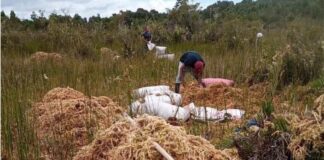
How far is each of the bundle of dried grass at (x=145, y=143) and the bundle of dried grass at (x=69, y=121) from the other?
2.34 feet

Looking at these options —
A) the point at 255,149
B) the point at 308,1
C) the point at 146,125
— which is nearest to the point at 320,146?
the point at 255,149

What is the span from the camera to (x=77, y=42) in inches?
458

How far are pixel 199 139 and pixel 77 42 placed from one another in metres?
9.16

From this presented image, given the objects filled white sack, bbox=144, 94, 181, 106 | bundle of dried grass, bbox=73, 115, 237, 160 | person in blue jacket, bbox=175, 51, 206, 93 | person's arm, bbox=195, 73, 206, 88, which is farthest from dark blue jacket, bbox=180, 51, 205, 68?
bundle of dried grass, bbox=73, 115, 237, 160

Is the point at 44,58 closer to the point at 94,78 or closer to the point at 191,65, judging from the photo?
the point at 94,78

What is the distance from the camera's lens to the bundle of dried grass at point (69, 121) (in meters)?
3.66

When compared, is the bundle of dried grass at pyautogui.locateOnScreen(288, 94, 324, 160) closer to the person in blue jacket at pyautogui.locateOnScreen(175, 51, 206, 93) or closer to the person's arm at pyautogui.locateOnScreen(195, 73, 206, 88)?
the person in blue jacket at pyautogui.locateOnScreen(175, 51, 206, 93)

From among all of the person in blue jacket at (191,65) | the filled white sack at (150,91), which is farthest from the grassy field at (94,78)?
the person in blue jacket at (191,65)

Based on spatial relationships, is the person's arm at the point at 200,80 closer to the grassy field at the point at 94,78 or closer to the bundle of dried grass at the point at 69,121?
the grassy field at the point at 94,78

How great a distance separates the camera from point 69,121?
4.24 meters

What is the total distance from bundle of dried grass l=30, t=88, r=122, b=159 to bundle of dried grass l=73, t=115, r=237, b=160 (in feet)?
2.34

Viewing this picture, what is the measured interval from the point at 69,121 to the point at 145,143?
1808mm

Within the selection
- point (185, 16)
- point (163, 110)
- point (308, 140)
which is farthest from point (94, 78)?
point (185, 16)

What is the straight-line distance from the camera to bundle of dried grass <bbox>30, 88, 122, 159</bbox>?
12.0 ft
